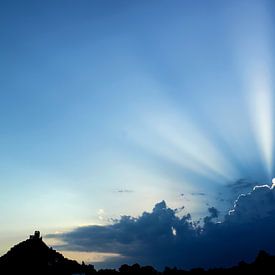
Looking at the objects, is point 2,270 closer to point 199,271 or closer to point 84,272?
point 84,272

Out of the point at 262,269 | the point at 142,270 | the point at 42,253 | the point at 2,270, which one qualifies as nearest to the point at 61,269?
the point at 42,253

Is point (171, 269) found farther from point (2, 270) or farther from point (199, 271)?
point (2, 270)

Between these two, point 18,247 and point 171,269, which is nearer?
point 18,247

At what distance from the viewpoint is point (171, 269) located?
101312 mm

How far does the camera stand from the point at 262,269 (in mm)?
86000

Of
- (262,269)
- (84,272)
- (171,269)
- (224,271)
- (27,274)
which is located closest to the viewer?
(27,274)

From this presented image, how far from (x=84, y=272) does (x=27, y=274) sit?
406 inches

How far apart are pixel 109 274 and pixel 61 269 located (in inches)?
1205

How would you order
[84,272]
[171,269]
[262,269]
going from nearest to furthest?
[84,272], [262,269], [171,269]

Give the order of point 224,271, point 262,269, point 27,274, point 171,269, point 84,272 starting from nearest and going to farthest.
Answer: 1. point 27,274
2. point 84,272
3. point 262,269
4. point 224,271
5. point 171,269

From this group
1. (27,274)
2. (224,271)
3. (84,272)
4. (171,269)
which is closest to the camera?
(27,274)

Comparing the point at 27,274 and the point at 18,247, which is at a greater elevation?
the point at 18,247

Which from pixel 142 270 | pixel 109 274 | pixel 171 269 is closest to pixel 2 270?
pixel 109 274

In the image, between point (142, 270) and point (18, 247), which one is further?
point (142, 270)
